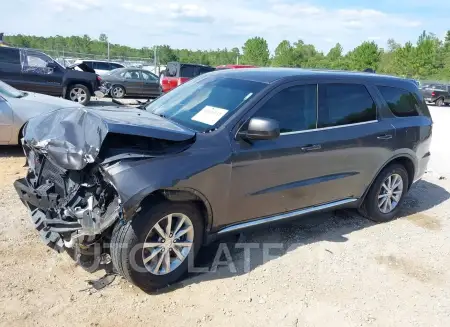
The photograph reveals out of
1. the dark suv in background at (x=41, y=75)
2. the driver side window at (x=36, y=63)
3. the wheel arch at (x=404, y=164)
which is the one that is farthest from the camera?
the driver side window at (x=36, y=63)

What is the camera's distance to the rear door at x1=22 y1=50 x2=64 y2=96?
38.8ft

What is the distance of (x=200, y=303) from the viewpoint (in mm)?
3314

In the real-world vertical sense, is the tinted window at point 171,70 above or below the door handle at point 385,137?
above

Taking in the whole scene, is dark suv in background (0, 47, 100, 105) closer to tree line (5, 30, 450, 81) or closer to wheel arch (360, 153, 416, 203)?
wheel arch (360, 153, 416, 203)

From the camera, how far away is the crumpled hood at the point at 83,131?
3.13 metres

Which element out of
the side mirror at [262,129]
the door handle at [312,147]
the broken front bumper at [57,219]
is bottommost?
the broken front bumper at [57,219]

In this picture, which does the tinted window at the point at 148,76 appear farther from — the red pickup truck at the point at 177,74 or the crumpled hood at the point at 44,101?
the crumpled hood at the point at 44,101

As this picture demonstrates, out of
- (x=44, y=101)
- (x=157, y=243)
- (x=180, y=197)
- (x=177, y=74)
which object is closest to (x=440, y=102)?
(x=177, y=74)

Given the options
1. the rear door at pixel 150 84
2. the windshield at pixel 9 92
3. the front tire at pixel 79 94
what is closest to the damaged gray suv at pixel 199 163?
the windshield at pixel 9 92

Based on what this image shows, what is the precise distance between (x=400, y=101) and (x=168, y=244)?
3514 millimetres

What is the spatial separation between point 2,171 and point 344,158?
16.0 ft

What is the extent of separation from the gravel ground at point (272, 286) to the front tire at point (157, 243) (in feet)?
Answer: 0.54

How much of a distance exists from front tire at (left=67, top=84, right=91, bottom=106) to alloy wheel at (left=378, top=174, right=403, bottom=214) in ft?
33.8

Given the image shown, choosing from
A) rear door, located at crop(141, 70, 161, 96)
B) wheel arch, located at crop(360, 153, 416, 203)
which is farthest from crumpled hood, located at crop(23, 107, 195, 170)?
rear door, located at crop(141, 70, 161, 96)
